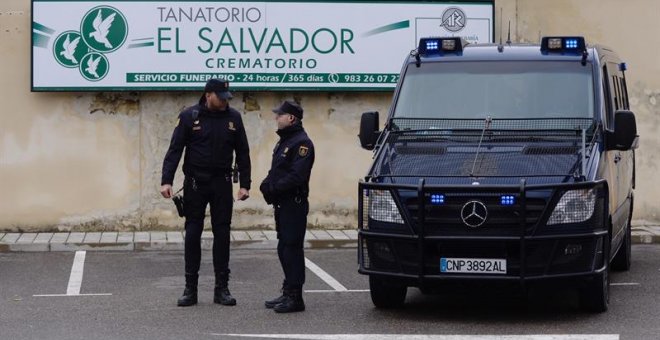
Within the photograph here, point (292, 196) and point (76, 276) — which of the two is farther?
point (76, 276)

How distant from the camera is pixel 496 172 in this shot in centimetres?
940

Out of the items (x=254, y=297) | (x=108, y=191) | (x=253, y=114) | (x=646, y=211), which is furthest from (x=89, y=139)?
(x=646, y=211)

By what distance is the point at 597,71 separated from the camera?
35.1ft

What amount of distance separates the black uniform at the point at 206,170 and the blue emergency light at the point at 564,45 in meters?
2.85

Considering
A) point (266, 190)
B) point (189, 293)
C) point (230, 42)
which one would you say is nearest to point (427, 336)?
point (266, 190)

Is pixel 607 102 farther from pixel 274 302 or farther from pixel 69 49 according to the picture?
pixel 69 49

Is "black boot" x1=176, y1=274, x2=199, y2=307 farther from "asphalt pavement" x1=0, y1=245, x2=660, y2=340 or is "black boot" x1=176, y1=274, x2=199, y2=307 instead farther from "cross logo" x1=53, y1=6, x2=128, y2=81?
"cross logo" x1=53, y1=6, x2=128, y2=81

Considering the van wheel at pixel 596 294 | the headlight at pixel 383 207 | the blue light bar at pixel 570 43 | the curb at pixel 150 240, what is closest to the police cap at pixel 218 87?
the headlight at pixel 383 207

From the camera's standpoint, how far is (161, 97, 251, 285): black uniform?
1038 cm

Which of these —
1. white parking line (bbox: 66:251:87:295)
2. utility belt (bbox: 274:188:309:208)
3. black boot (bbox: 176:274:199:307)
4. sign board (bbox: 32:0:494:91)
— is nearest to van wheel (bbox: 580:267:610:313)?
utility belt (bbox: 274:188:309:208)

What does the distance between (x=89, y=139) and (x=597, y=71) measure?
8.19 meters

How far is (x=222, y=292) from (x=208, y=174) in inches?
39.8

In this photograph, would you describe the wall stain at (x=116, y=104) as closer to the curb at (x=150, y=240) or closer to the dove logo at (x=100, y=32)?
the dove logo at (x=100, y=32)

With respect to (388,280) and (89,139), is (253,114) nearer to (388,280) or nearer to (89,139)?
(89,139)
